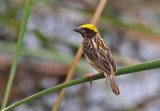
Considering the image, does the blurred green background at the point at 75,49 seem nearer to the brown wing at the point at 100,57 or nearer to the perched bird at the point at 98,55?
the perched bird at the point at 98,55

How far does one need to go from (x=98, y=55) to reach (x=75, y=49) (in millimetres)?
2477

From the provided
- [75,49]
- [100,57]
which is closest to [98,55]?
[100,57]

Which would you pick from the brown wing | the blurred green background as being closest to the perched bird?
the brown wing

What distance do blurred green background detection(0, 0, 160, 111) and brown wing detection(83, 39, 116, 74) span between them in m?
1.02

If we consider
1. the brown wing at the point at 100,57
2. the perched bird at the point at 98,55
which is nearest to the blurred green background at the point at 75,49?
the perched bird at the point at 98,55

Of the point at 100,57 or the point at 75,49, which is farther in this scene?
the point at 75,49

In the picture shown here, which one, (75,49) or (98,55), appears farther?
(75,49)

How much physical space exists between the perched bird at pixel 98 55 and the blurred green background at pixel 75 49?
87 cm

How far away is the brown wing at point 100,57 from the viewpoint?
8.18ft

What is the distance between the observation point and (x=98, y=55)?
2.68 meters

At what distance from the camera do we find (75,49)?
514cm

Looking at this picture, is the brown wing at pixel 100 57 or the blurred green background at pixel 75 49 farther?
the blurred green background at pixel 75 49

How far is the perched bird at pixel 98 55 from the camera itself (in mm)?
2421

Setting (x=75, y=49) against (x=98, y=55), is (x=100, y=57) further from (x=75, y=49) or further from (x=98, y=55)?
(x=75, y=49)
